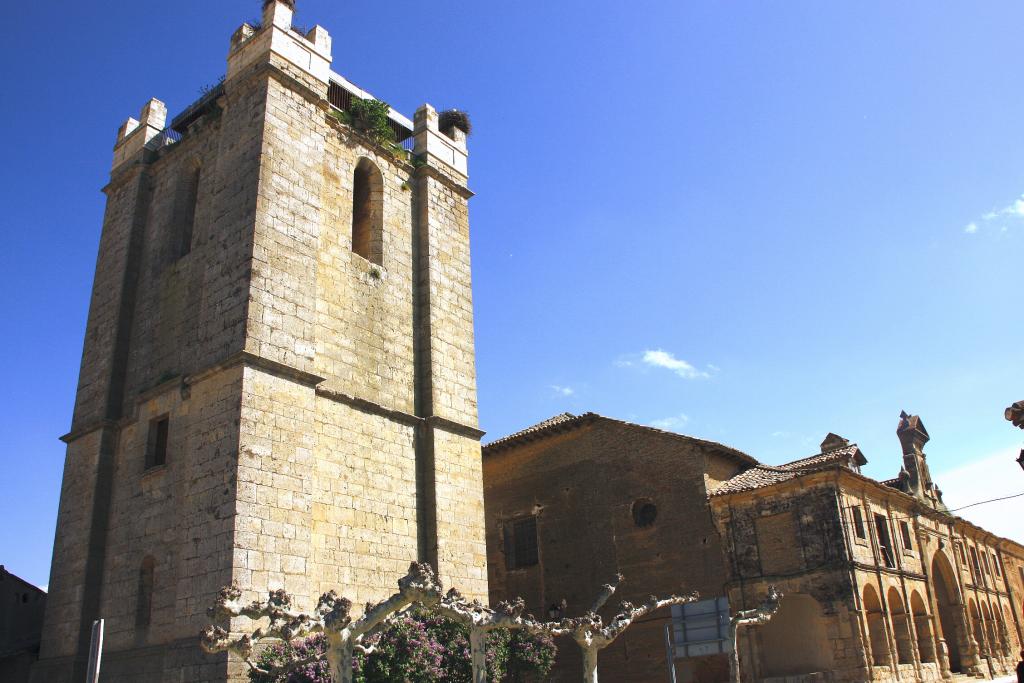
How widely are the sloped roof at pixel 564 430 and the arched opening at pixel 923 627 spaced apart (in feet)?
21.3

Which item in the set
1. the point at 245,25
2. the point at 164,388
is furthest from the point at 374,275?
the point at 245,25

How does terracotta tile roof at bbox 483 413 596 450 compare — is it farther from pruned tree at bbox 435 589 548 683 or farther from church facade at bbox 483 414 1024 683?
pruned tree at bbox 435 589 548 683

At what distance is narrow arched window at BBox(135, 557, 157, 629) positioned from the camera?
14.2 meters

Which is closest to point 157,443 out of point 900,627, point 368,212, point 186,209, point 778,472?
point 186,209

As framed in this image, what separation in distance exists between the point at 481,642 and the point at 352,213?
10.0 meters

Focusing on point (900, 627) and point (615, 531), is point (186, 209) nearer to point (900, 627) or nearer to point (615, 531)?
point (615, 531)

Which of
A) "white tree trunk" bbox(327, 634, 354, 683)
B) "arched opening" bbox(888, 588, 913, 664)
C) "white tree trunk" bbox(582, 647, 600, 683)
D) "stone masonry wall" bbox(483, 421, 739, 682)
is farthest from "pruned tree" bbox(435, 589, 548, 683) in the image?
Answer: "arched opening" bbox(888, 588, 913, 664)

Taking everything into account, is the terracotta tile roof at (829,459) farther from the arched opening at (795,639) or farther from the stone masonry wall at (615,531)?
the arched opening at (795,639)

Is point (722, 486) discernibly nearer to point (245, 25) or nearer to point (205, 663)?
point (205, 663)

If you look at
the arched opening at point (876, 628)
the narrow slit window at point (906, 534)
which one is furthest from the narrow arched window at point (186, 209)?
the narrow slit window at point (906, 534)

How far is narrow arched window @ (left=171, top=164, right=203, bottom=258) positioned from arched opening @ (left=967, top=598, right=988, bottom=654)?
29.2 metres

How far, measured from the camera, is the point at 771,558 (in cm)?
2194

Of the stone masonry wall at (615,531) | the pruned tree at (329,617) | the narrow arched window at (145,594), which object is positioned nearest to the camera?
the pruned tree at (329,617)

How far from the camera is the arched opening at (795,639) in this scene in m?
21.9
